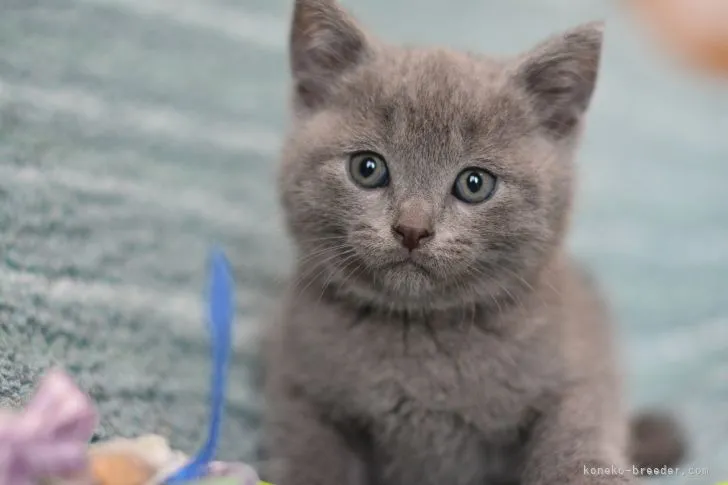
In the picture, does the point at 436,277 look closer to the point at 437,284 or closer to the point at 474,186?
the point at 437,284

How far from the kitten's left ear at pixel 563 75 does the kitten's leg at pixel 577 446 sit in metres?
0.36

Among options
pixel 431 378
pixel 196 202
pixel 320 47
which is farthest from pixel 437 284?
pixel 196 202

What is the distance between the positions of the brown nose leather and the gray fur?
0.01 m

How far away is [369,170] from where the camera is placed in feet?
3.24

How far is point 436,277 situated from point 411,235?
0.22 feet

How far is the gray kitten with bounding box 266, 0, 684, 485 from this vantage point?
0.96 meters

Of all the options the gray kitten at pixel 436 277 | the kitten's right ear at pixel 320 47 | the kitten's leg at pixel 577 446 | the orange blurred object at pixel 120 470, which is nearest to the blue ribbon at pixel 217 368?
the orange blurred object at pixel 120 470

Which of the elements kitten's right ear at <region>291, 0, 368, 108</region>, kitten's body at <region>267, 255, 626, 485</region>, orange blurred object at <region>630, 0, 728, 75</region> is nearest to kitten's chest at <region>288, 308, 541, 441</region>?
kitten's body at <region>267, 255, 626, 485</region>

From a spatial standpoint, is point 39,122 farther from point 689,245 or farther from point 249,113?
point 689,245

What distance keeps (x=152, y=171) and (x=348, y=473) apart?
0.66 m

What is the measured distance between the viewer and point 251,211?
61.1 inches

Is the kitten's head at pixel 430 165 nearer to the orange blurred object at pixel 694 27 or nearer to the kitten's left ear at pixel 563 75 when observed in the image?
the kitten's left ear at pixel 563 75

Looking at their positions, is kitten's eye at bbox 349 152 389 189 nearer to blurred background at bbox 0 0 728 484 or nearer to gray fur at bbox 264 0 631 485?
gray fur at bbox 264 0 631 485

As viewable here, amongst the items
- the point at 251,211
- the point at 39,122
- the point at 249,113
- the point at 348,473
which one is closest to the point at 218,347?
the point at 348,473
